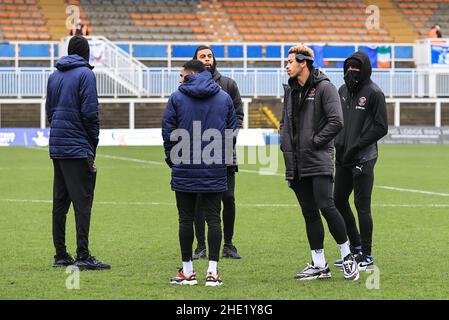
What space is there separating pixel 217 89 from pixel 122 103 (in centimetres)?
3255

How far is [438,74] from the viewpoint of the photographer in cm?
4362

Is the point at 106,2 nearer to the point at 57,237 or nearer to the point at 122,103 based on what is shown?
the point at 122,103

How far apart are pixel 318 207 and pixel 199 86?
60.8 inches

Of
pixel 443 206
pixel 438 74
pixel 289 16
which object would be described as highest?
pixel 289 16

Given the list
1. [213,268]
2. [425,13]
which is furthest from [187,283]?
[425,13]

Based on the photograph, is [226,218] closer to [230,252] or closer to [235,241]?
[230,252]

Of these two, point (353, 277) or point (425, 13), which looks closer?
point (353, 277)

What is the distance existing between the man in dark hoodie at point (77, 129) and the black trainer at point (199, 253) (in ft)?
3.81

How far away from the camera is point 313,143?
9508mm

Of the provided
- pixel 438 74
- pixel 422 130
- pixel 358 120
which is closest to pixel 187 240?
pixel 358 120

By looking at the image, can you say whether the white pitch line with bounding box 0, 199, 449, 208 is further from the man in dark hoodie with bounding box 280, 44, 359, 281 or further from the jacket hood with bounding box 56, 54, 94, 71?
the man in dark hoodie with bounding box 280, 44, 359, 281

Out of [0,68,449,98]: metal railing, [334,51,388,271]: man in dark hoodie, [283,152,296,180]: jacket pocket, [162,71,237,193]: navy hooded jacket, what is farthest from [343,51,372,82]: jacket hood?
[0,68,449,98]: metal railing

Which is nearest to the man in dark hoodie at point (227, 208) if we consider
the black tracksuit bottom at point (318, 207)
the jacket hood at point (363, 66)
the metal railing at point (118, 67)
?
the jacket hood at point (363, 66)

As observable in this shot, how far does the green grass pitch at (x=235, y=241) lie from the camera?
29.6 feet
